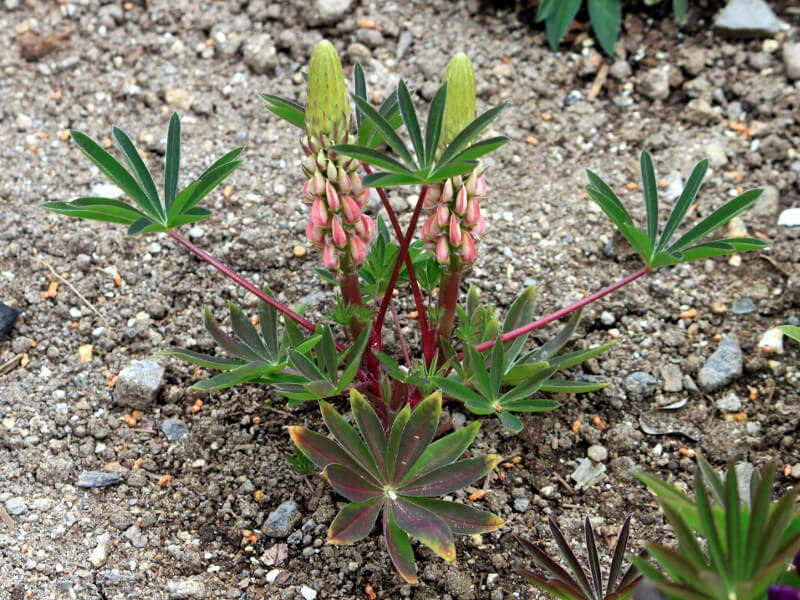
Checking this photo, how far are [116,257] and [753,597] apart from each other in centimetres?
237

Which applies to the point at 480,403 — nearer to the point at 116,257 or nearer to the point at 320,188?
the point at 320,188

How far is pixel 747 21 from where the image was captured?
3.56 m

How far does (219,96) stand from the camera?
11.5 ft

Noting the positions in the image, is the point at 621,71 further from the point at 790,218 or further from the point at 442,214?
the point at 442,214

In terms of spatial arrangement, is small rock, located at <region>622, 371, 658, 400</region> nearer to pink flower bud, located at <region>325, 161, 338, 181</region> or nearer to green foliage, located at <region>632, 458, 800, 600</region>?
green foliage, located at <region>632, 458, 800, 600</region>

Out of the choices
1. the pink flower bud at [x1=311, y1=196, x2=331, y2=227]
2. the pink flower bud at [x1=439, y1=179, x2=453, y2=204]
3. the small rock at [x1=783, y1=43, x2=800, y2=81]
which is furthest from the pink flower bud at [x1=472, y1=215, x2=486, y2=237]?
the small rock at [x1=783, y1=43, x2=800, y2=81]

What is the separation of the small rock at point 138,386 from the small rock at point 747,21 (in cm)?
280

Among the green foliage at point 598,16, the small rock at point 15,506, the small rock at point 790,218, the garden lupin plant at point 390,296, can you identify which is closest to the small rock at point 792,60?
the green foliage at point 598,16

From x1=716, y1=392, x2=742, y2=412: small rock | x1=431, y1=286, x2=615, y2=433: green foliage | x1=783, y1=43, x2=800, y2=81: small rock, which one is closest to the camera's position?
x1=431, y1=286, x2=615, y2=433: green foliage

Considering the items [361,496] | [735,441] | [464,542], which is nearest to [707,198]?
[735,441]

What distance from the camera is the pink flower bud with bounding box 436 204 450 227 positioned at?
6.55 ft

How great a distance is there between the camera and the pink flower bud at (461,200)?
1978 mm

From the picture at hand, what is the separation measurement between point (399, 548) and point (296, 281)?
123cm

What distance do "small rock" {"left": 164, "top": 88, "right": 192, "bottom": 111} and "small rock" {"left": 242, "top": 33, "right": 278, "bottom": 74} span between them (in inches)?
12.2
